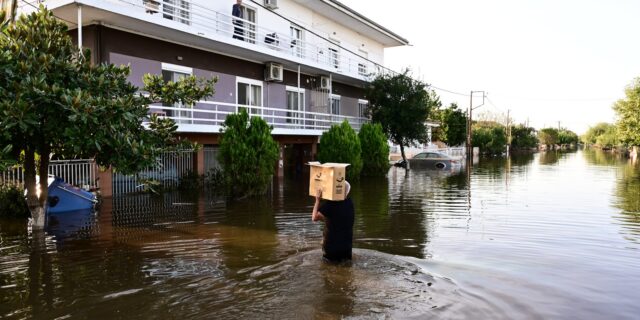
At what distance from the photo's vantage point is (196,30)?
17359mm

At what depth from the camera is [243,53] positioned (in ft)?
67.5

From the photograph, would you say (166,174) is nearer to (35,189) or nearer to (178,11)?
(178,11)

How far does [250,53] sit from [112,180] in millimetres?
7913

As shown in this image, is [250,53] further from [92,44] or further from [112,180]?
[112,180]

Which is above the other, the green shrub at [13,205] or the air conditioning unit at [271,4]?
the air conditioning unit at [271,4]

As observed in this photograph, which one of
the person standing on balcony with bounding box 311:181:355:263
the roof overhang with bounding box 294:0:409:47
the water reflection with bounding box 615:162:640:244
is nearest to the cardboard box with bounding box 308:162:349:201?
the person standing on balcony with bounding box 311:181:355:263

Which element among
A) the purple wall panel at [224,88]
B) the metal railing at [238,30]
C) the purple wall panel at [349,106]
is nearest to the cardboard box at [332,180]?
the metal railing at [238,30]

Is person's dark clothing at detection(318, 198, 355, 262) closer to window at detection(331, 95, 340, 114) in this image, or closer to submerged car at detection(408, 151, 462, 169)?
window at detection(331, 95, 340, 114)

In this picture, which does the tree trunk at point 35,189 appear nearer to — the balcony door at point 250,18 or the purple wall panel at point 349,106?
the balcony door at point 250,18

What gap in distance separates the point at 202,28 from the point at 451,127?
138 ft

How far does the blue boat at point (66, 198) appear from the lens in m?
12.3

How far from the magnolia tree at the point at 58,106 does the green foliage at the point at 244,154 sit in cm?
541

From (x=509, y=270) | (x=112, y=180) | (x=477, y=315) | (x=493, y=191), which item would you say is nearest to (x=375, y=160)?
(x=493, y=191)

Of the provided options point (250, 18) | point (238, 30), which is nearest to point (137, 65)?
point (238, 30)
